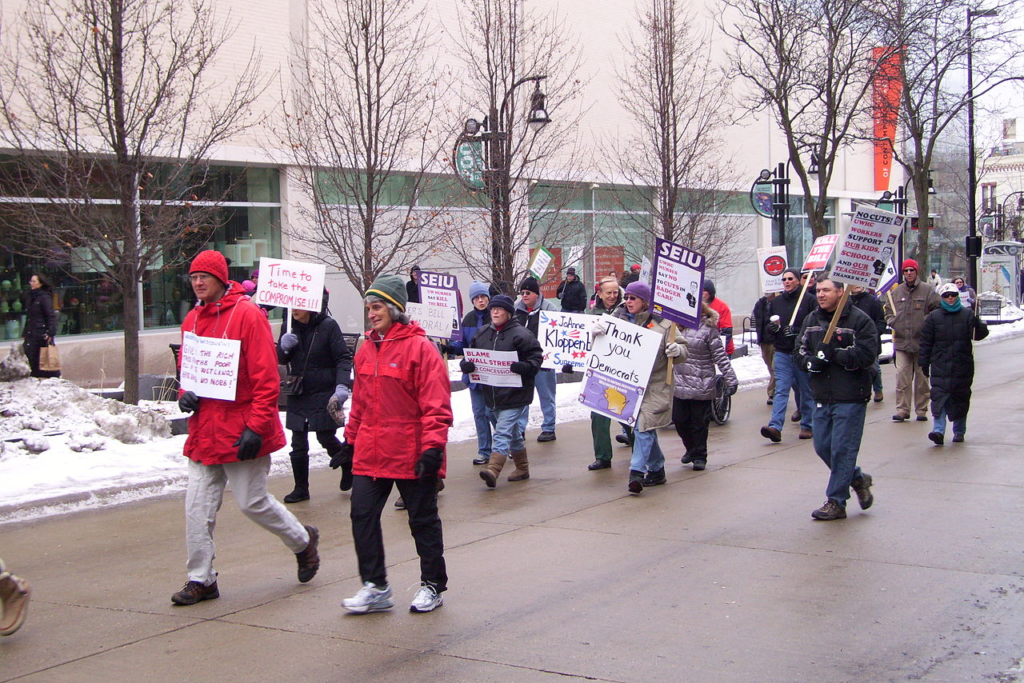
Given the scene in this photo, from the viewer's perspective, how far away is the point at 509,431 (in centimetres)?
964

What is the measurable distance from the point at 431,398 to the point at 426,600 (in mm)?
1106

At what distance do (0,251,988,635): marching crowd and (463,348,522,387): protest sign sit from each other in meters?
0.07

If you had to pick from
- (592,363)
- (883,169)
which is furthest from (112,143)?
(883,169)

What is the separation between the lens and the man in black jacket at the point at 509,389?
9.59m

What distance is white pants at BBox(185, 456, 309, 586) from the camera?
19.7ft

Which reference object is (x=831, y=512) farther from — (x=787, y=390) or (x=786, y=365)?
(x=786, y=365)

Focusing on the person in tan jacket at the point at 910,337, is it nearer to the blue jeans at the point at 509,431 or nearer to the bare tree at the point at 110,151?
the blue jeans at the point at 509,431

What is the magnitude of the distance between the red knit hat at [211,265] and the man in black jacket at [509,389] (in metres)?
3.76

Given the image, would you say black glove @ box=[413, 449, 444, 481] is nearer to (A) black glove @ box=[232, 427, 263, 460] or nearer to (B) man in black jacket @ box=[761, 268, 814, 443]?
(A) black glove @ box=[232, 427, 263, 460]

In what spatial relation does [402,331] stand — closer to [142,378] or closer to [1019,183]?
[142,378]

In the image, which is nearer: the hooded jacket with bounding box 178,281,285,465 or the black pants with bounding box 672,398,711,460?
the hooded jacket with bounding box 178,281,285,465

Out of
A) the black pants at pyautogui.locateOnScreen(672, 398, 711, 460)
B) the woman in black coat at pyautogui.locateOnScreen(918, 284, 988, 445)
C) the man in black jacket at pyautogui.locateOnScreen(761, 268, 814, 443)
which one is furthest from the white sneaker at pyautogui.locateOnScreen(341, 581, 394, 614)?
the woman in black coat at pyautogui.locateOnScreen(918, 284, 988, 445)

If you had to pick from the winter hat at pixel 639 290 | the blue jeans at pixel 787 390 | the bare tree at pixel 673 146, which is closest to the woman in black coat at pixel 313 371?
the winter hat at pixel 639 290

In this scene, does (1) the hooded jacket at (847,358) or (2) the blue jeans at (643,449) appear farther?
(2) the blue jeans at (643,449)
